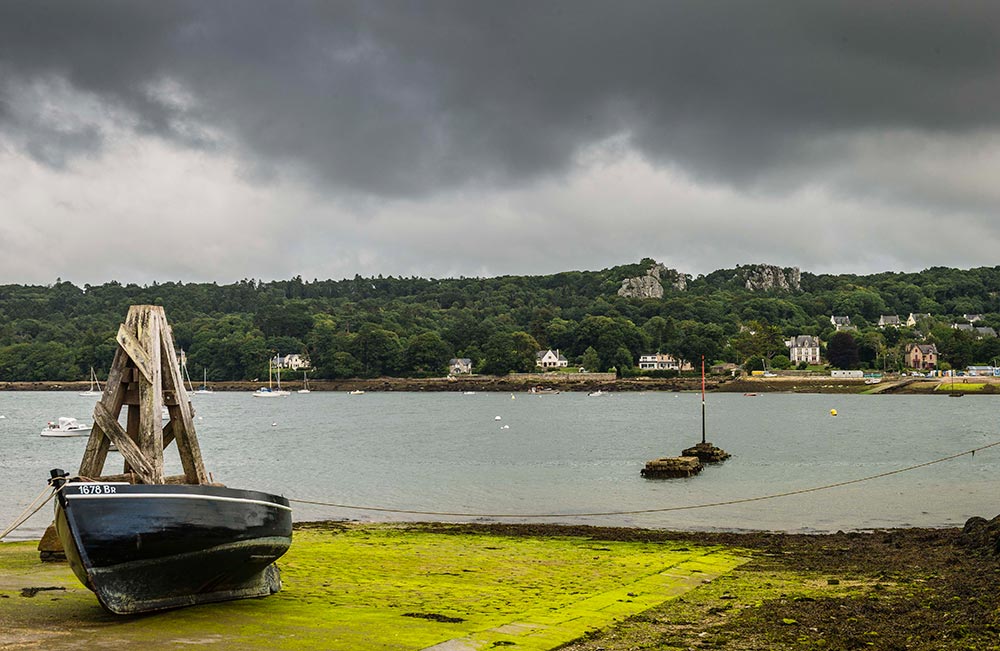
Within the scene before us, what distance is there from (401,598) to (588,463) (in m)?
41.8

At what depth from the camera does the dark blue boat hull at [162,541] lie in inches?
A: 500

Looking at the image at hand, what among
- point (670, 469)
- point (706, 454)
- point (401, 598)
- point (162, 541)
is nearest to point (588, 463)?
point (706, 454)

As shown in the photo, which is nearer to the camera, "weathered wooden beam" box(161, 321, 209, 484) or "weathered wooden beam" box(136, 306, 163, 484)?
"weathered wooden beam" box(136, 306, 163, 484)

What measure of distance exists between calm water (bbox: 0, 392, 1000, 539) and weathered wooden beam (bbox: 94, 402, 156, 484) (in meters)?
18.0

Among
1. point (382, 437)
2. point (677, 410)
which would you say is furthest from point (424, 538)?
point (677, 410)

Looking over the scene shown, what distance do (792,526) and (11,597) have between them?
77.0 ft

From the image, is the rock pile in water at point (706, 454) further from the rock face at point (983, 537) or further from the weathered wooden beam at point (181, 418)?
the weathered wooden beam at point (181, 418)

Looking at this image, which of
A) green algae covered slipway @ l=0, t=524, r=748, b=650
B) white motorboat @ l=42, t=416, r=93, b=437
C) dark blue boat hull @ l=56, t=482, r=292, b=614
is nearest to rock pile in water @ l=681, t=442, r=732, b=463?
green algae covered slipway @ l=0, t=524, r=748, b=650

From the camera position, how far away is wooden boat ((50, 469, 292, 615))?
12703mm

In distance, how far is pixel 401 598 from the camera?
16078mm

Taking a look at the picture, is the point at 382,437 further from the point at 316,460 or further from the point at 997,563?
the point at 997,563

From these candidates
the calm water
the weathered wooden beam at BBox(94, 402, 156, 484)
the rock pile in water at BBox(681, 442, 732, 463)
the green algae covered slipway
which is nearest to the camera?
the green algae covered slipway

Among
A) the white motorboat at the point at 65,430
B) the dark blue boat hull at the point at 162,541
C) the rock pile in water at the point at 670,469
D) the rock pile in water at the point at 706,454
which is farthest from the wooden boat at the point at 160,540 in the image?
the white motorboat at the point at 65,430

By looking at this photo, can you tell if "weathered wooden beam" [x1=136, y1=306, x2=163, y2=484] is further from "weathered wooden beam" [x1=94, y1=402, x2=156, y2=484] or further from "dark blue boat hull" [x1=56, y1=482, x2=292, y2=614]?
"dark blue boat hull" [x1=56, y1=482, x2=292, y2=614]
